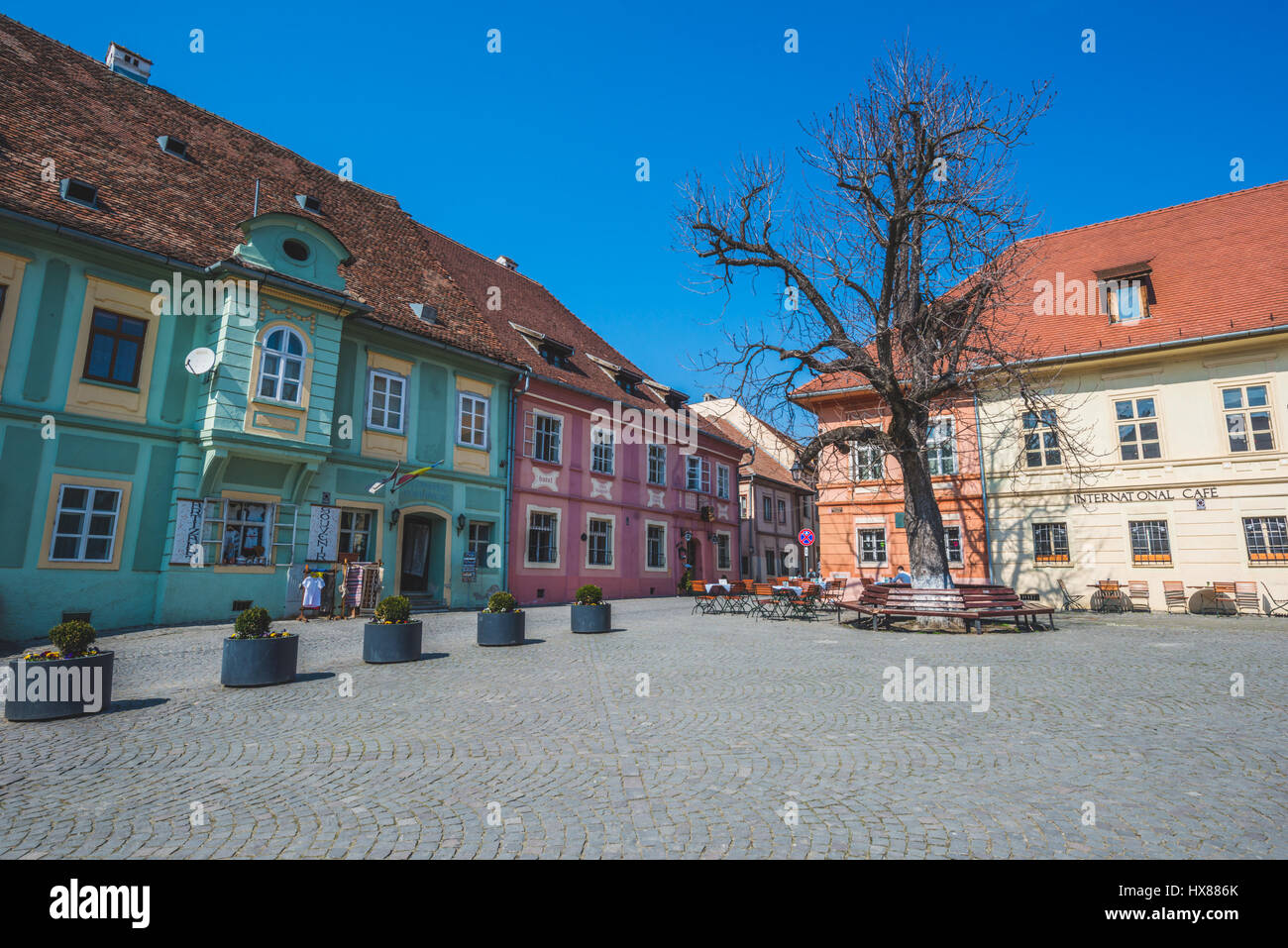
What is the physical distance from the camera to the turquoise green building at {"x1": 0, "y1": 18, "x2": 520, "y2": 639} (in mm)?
12461

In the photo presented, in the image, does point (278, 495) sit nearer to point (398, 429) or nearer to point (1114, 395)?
point (398, 429)

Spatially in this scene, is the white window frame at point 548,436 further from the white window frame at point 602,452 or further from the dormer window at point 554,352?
the dormer window at point 554,352

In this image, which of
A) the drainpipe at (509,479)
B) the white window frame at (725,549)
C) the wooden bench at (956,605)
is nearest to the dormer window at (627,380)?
the drainpipe at (509,479)

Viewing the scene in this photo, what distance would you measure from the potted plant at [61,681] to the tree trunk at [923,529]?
1440 centimetres

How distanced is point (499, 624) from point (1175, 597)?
1943 centimetres

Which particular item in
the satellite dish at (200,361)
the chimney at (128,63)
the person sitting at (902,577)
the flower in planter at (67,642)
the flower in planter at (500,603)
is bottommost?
the flower in planter at (67,642)

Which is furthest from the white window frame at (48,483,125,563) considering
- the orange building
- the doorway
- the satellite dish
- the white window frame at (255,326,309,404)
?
the orange building

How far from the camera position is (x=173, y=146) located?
17.0 meters

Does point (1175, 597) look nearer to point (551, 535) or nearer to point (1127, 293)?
point (1127, 293)

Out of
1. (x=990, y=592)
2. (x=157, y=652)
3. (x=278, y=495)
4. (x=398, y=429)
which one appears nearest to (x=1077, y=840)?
(x=157, y=652)

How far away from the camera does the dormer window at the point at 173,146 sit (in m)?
16.7

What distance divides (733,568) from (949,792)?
29296 mm

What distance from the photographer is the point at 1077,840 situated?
357cm

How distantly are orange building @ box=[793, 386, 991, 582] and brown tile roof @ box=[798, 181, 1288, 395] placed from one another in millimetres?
1487
